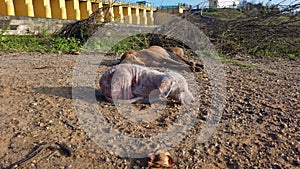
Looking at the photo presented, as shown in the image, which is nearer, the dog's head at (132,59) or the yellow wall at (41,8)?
the dog's head at (132,59)

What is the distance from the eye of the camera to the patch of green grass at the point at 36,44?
581 cm

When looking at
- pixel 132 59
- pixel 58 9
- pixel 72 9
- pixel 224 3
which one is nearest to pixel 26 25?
pixel 132 59

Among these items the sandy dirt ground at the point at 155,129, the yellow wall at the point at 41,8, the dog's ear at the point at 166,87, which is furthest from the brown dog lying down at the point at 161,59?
the yellow wall at the point at 41,8

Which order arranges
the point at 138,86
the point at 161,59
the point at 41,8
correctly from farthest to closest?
the point at 41,8
the point at 161,59
the point at 138,86

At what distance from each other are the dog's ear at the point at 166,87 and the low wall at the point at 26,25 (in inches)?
228

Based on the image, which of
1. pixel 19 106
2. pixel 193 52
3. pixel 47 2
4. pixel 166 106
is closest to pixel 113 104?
pixel 166 106

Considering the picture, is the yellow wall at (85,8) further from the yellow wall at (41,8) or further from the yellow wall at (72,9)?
the yellow wall at (41,8)

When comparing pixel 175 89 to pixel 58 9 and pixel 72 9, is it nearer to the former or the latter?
pixel 58 9

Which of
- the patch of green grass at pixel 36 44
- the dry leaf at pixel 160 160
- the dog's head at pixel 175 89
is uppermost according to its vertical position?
the patch of green grass at pixel 36 44

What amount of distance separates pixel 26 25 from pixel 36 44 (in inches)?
44.6

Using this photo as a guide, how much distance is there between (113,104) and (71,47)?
4.61 metres

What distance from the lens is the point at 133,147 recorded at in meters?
1.61

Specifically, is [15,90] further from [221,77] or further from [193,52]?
[193,52]

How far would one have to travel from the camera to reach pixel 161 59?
155 inches
